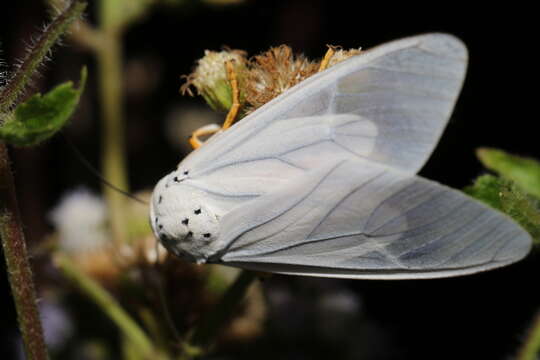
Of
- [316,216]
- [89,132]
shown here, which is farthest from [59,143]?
[316,216]

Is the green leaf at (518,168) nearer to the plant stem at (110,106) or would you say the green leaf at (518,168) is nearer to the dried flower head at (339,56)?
the dried flower head at (339,56)

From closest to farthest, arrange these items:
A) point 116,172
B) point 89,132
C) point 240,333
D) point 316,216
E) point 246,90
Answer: point 316,216
point 246,90
point 240,333
point 116,172
point 89,132

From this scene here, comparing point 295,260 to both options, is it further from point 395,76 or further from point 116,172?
point 116,172

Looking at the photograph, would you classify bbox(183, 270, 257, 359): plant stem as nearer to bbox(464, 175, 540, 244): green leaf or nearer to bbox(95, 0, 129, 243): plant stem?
bbox(464, 175, 540, 244): green leaf

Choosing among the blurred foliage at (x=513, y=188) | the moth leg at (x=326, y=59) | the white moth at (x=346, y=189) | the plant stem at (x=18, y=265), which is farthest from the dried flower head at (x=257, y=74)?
the plant stem at (x=18, y=265)

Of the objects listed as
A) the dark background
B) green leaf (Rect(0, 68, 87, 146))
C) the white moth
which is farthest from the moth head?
the dark background

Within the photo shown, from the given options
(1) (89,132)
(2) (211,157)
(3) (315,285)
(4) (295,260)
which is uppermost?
(2) (211,157)

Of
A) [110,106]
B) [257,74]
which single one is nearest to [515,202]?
[257,74]
